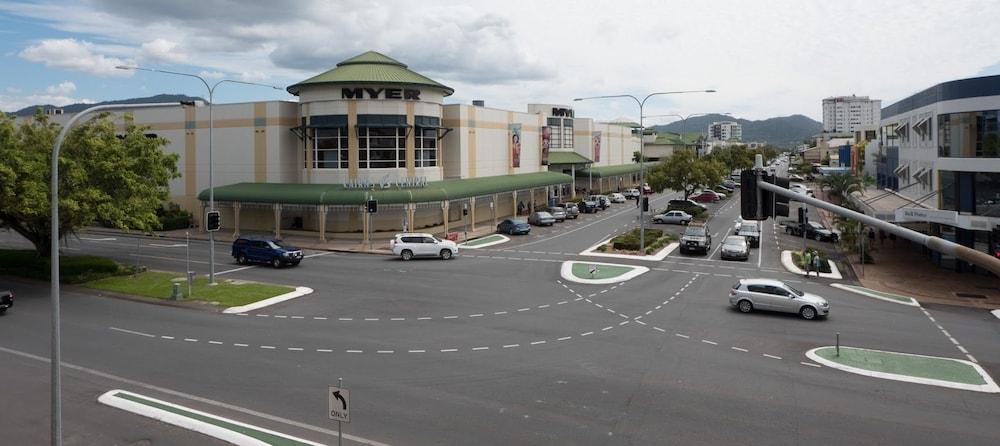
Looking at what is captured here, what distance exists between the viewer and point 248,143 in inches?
2068

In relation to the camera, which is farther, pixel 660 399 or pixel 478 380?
pixel 478 380

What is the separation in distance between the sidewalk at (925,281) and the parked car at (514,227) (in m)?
21.8

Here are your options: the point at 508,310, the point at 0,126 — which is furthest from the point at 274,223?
the point at 508,310

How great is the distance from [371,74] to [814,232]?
116 ft

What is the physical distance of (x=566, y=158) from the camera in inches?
3295

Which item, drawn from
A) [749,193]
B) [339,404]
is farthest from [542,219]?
[749,193]

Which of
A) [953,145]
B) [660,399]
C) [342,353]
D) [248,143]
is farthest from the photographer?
[248,143]

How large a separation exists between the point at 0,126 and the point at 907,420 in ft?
115

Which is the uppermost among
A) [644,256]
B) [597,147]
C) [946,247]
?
[597,147]

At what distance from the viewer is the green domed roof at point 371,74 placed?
5038 centimetres

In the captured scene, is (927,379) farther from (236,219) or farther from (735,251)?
(236,219)

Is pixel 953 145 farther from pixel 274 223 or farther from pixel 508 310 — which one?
pixel 274 223

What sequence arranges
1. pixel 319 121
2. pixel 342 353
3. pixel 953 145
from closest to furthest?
pixel 342 353, pixel 953 145, pixel 319 121

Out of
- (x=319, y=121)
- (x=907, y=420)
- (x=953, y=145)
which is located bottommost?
(x=907, y=420)
